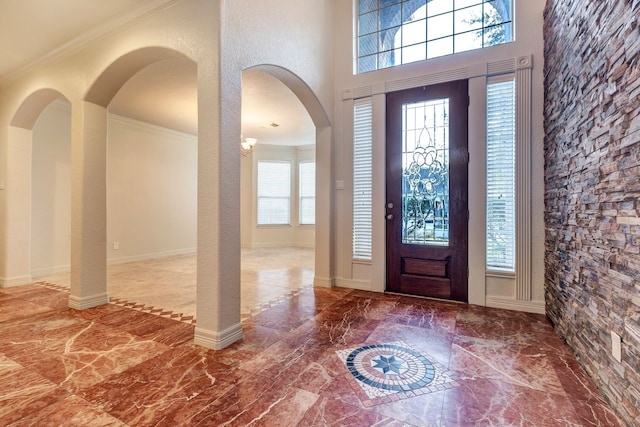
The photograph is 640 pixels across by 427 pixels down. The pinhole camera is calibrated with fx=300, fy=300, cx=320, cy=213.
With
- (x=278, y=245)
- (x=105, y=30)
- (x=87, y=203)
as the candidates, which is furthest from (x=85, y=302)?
(x=278, y=245)

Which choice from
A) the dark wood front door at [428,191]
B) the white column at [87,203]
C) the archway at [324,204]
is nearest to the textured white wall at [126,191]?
the white column at [87,203]

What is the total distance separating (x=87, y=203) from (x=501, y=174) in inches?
160

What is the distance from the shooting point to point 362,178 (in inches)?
142

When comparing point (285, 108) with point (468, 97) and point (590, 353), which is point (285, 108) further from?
point (590, 353)

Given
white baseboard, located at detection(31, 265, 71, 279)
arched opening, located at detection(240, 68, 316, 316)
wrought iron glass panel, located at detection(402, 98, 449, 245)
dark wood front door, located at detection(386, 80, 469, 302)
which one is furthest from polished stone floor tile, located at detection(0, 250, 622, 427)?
arched opening, located at detection(240, 68, 316, 316)

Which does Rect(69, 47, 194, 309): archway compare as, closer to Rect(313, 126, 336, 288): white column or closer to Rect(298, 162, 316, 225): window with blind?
Rect(313, 126, 336, 288): white column

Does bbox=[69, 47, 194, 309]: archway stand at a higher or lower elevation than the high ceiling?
lower

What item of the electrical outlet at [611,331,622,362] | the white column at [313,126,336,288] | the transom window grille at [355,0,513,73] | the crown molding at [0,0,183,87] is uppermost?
the transom window grille at [355,0,513,73]

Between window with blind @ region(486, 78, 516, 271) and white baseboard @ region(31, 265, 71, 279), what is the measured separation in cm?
583

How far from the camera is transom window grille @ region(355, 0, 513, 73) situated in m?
3.09

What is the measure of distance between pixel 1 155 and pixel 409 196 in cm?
502

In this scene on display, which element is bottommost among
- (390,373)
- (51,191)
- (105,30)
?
(390,373)

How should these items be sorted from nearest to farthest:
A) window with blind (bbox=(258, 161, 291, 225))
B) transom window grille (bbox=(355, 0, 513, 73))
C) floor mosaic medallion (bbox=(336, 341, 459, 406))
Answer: floor mosaic medallion (bbox=(336, 341, 459, 406))
transom window grille (bbox=(355, 0, 513, 73))
window with blind (bbox=(258, 161, 291, 225))

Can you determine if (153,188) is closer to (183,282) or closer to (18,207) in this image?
(18,207)
